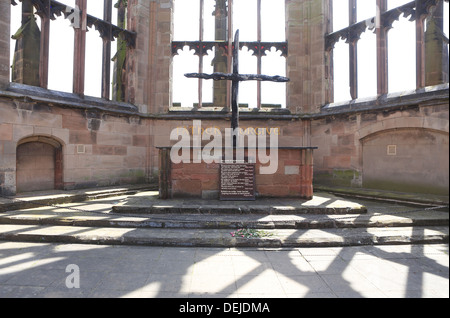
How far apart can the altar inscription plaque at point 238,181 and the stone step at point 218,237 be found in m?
1.90

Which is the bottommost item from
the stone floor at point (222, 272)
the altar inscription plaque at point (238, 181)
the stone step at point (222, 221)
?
the stone floor at point (222, 272)

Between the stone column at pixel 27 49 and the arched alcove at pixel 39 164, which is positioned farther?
the stone column at pixel 27 49

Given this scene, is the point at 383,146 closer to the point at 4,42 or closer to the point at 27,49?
the point at 4,42

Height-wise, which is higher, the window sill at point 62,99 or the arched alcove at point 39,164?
the window sill at point 62,99

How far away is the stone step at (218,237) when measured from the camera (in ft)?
13.0

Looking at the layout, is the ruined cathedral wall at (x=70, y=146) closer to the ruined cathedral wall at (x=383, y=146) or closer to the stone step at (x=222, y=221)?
the stone step at (x=222, y=221)

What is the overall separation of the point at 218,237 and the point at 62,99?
7261 mm

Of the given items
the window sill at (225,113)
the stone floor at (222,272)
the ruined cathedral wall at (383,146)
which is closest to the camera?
the stone floor at (222,272)

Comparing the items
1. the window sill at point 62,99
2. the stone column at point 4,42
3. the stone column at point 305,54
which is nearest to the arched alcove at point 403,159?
the stone column at point 305,54

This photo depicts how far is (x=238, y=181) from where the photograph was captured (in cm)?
640

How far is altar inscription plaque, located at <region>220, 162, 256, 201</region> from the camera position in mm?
6332

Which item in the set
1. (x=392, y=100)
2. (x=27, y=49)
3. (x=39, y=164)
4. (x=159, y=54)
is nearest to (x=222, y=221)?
(x=39, y=164)

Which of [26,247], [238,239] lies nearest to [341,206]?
[238,239]
